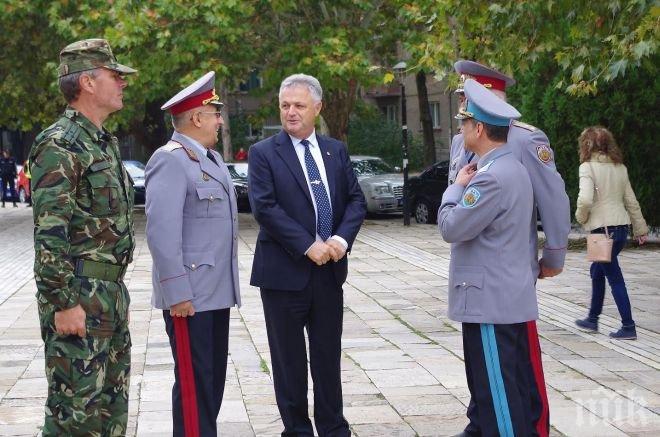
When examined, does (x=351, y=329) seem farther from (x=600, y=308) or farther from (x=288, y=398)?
(x=288, y=398)

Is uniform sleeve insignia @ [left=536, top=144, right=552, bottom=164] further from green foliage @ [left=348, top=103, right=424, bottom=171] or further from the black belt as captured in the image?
green foliage @ [left=348, top=103, right=424, bottom=171]

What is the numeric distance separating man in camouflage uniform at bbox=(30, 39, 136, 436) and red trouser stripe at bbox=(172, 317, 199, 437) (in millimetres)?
568

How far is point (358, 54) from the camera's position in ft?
77.9

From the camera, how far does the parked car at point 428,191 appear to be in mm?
25625

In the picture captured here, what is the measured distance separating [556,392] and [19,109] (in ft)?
87.3

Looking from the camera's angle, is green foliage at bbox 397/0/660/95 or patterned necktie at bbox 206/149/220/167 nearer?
patterned necktie at bbox 206/149/220/167

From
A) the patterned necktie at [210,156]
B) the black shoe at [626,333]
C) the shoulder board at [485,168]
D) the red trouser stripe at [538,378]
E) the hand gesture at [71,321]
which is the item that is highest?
the patterned necktie at [210,156]

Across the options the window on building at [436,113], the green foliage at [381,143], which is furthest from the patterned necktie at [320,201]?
the window on building at [436,113]

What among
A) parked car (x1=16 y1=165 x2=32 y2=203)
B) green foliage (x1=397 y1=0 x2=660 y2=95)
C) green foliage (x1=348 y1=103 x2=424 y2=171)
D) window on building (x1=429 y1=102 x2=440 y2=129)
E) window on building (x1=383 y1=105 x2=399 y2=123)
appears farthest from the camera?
window on building (x1=383 y1=105 x2=399 y2=123)

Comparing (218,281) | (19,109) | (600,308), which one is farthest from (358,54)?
(218,281)

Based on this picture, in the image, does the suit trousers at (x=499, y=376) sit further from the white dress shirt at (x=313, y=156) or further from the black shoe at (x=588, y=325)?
the black shoe at (x=588, y=325)

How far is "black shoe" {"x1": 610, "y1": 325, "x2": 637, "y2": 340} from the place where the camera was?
31.8 ft

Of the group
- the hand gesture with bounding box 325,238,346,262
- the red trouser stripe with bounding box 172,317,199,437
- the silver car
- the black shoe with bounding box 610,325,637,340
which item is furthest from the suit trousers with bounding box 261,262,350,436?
the silver car

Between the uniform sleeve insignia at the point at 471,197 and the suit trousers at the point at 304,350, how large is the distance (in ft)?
3.17
